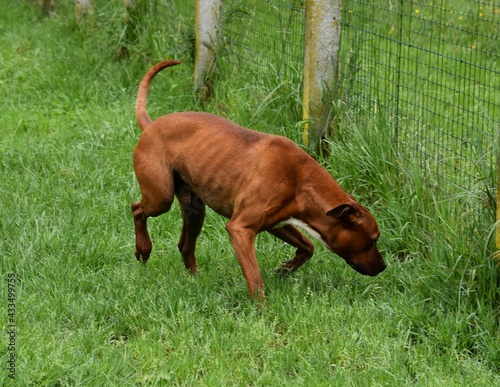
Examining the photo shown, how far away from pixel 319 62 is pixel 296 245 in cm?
170

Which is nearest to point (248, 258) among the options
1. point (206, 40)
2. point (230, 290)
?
point (230, 290)

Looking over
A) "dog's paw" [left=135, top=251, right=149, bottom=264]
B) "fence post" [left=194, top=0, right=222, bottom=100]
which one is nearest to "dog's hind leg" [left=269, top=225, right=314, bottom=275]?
"dog's paw" [left=135, top=251, right=149, bottom=264]

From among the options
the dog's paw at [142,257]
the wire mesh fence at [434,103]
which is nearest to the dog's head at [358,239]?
the wire mesh fence at [434,103]

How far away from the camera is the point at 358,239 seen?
5.37 meters

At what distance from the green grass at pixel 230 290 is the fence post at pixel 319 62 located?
219mm

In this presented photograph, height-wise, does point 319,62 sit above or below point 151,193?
above

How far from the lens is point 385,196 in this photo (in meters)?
6.27

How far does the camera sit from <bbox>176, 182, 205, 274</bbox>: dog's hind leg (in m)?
5.89

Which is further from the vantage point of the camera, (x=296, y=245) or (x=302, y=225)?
(x=296, y=245)

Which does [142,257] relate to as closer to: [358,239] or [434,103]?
[358,239]

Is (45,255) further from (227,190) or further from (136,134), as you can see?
(136,134)

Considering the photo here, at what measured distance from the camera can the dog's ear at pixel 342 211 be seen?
17.3 feet

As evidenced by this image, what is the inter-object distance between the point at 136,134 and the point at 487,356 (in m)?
4.05

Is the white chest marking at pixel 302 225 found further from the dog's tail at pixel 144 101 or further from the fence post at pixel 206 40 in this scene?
the fence post at pixel 206 40
